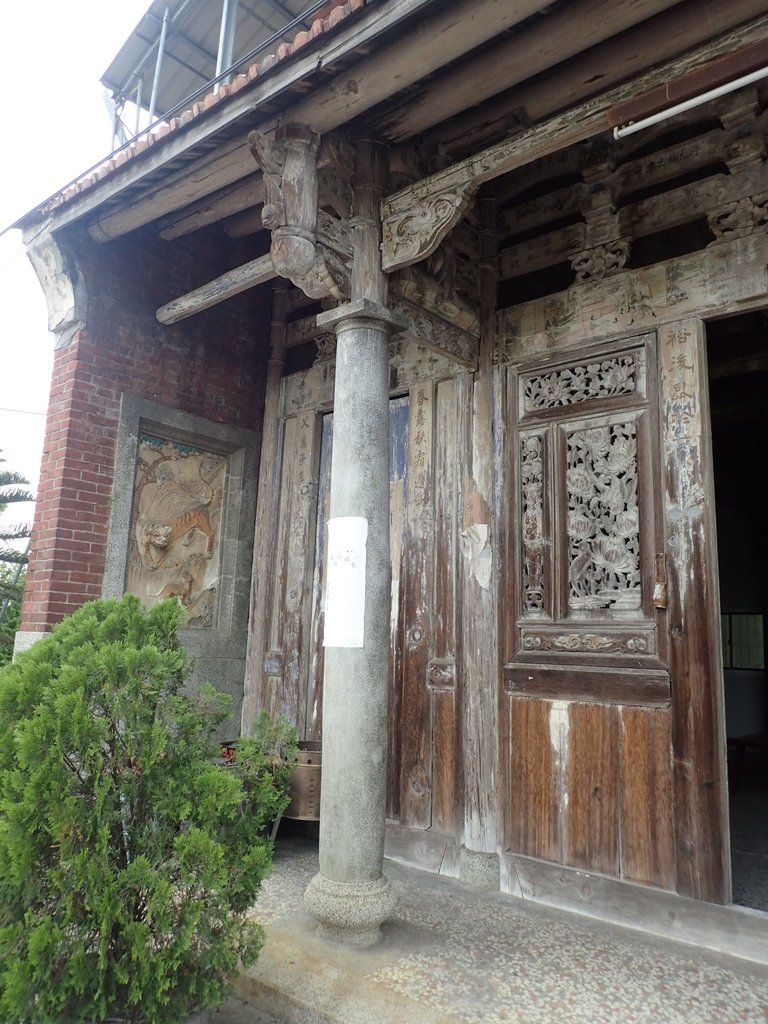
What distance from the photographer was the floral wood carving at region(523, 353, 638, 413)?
12.8 ft

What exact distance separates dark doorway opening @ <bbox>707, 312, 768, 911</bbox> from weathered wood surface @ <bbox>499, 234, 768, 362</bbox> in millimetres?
1558

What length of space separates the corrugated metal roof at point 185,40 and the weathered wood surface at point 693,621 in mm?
5446

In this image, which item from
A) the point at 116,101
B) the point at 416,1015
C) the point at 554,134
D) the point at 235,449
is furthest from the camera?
the point at 116,101

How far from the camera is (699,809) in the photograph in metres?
3.33

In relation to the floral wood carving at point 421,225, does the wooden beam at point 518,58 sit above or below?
above

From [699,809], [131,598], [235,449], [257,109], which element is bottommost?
[699,809]

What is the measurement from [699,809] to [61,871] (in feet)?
8.97

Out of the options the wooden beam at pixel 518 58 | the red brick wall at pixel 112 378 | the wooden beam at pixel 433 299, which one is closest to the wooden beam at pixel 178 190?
the red brick wall at pixel 112 378

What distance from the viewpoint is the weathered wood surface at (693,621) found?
3.30 m

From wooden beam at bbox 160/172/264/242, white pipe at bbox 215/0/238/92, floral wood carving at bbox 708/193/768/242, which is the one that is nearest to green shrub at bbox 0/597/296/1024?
wooden beam at bbox 160/172/264/242

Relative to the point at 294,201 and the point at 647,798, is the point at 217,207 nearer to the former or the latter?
the point at 294,201

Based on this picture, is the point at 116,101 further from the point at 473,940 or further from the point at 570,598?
the point at 473,940

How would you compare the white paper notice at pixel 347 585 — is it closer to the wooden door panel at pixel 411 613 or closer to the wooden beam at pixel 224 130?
the wooden door panel at pixel 411 613

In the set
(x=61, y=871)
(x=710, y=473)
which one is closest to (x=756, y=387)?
(x=710, y=473)
